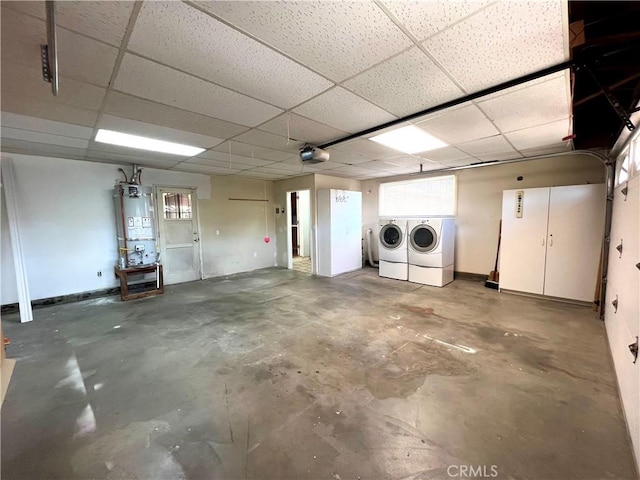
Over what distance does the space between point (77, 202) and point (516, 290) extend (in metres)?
7.68

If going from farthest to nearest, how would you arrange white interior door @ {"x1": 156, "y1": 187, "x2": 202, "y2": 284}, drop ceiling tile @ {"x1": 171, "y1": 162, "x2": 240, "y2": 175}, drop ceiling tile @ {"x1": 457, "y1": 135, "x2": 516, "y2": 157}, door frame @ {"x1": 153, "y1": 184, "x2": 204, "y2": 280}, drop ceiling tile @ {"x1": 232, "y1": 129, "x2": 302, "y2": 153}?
white interior door @ {"x1": 156, "y1": 187, "x2": 202, "y2": 284} < door frame @ {"x1": 153, "y1": 184, "x2": 204, "y2": 280} < drop ceiling tile @ {"x1": 171, "y1": 162, "x2": 240, "y2": 175} < drop ceiling tile @ {"x1": 457, "y1": 135, "x2": 516, "y2": 157} < drop ceiling tile @ {"x1": 232, "y1": 129, "x2": 302, "y2": 153}

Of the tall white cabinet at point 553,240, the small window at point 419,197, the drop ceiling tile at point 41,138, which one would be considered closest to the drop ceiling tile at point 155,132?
the drop ceiling tile at point 41,138

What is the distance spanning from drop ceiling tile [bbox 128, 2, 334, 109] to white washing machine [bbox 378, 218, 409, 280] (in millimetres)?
3850

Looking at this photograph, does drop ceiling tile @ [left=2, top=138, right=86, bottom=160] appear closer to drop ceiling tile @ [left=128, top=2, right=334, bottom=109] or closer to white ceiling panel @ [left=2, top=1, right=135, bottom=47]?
white ceiling panel @ [left=2, top=1, right=135, bottom=47]

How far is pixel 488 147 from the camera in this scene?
12.4ft

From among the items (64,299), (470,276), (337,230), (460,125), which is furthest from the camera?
(337,230)

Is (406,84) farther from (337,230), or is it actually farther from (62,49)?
(337,230)

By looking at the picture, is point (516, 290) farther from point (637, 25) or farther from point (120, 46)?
point (120, 46)

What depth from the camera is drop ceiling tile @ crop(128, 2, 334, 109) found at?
4.35 ft

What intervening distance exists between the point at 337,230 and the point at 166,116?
4.07m

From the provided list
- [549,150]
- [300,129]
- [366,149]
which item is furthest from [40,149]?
[549,150]

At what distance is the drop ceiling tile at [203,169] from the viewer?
16.3ft

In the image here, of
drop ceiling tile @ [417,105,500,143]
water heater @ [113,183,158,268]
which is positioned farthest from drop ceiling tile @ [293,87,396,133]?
water heater @ [113,183,158,268]

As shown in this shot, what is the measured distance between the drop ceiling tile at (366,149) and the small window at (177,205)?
369cm
